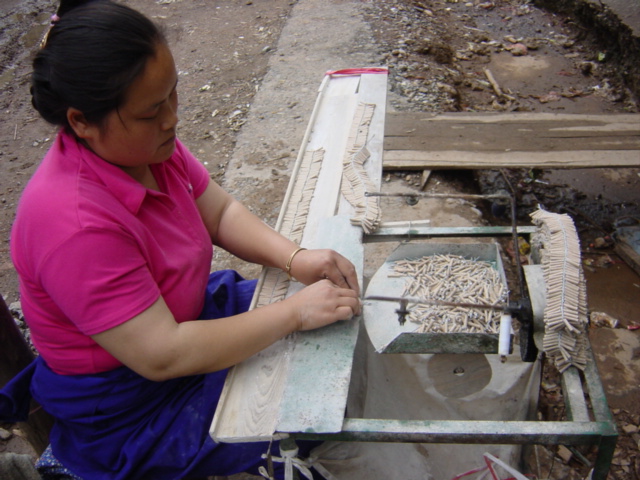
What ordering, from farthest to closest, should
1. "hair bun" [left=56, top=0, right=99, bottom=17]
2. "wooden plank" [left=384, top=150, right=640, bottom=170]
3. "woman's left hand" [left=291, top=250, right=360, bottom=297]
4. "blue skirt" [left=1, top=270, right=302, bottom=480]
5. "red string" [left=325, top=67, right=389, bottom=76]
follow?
"wooden plank" [left=384, top=150, right=640, bottom=170], "red string" [left=325, top=67, right=389, bottom=76], "woman's left hand" [left=291, top=250, right=360, bottom=297], "blue skirt" [left=1, top=270, right=302, bottom=480], "hair bun" [left=56, top=0, right=99, bottom=17]

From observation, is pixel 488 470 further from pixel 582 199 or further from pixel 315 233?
pixel 582 199

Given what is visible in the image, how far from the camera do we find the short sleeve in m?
1.20

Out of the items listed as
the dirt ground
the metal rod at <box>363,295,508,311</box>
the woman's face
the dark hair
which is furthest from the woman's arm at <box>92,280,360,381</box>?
the dirt ground

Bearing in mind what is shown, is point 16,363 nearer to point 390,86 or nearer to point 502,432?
point 502,432

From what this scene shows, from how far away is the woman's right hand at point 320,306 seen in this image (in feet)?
4.91

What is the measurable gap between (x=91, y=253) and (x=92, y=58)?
43cm

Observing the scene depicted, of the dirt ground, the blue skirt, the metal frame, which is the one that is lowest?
the dirt ground

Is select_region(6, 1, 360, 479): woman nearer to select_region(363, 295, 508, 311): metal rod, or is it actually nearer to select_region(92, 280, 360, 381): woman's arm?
select_region(92, 280, 360, 381): woman's arm

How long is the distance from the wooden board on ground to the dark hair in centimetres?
250

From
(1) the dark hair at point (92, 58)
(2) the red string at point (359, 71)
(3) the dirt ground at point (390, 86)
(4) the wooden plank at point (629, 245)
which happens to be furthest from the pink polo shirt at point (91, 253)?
(4) the wooden plank at point (629, 245)

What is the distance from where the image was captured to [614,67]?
5.64m

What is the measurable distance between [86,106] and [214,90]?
4.34 m

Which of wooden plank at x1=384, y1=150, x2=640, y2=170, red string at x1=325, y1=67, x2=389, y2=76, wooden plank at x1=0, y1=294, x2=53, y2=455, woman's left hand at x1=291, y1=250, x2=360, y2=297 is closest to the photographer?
woman's left hand at x1=291, y1=250, x2=360, y2=297

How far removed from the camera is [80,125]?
1.25 metres
